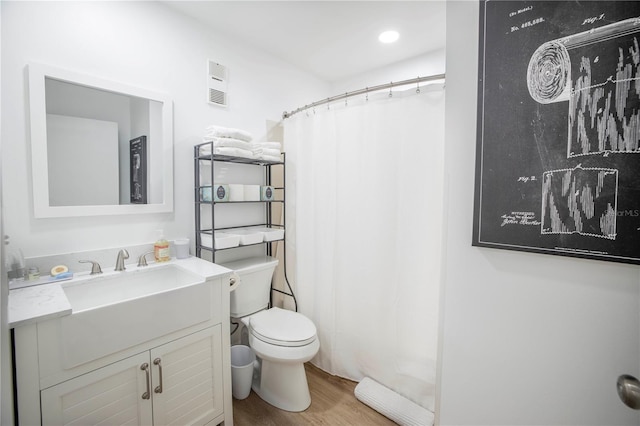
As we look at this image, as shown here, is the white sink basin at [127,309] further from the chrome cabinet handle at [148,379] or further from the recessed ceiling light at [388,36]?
the recessed ceiling light at [388,36]

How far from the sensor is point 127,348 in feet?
4.02

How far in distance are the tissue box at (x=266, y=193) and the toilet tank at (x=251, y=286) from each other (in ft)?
1.59

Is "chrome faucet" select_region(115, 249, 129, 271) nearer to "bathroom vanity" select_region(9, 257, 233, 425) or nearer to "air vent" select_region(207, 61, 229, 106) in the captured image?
"bathroom vanity" select_region(9, 257, 233, 425)

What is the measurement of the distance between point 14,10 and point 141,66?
0.52 m

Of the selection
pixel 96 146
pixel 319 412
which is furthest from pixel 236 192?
pixel 319 412

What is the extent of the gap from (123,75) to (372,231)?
1.77 m

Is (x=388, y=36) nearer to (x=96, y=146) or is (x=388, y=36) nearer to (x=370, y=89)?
(x=370, y=89)

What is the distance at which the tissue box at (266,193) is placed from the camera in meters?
2.19

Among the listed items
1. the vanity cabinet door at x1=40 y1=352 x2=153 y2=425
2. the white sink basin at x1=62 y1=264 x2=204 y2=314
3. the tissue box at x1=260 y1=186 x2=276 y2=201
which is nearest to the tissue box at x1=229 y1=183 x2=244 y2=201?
the tissue box at x1=260 y1=186 x2=276 y2=201

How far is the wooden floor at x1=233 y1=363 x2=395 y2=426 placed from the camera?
1.68 m

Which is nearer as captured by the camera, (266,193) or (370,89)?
(370,89)

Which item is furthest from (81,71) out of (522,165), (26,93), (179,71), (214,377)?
(522,165)

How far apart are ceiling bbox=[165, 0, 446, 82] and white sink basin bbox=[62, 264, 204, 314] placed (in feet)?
5.43

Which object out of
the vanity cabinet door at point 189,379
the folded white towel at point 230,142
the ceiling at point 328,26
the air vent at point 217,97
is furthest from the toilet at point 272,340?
the ceiling at point 328,26
